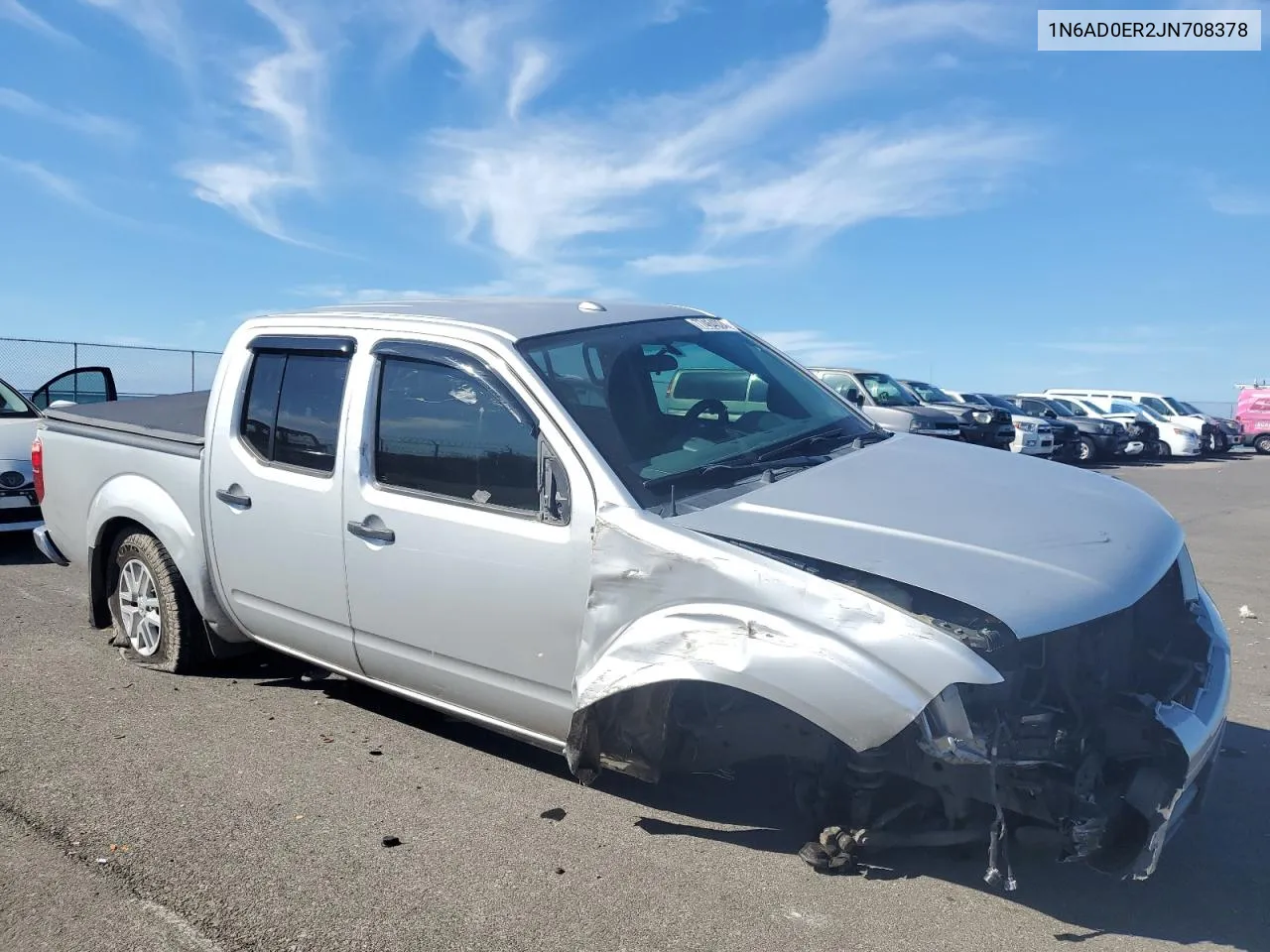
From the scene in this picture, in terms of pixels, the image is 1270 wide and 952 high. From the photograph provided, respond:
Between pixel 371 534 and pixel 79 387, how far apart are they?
23.2ft

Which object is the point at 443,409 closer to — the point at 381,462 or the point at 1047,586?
the point at 381,462

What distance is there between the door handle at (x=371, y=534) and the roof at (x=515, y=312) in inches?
33.6

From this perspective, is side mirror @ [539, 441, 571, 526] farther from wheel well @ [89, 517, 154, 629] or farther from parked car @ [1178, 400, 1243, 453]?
parked car @ [1178, 400, 1243, 453]

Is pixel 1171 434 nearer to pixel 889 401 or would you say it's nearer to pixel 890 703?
pixel 889 401

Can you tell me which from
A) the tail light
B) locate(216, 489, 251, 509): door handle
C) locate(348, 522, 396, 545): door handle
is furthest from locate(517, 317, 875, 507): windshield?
the tail light

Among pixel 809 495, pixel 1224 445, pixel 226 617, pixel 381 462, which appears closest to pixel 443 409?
pixel 381 462

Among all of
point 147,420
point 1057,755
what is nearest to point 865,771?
point 1057,755

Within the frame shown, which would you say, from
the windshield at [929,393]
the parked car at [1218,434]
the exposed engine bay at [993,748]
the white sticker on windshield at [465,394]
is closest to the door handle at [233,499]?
the white sticker on windshield at [465,394]

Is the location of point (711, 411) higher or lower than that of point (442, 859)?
higher

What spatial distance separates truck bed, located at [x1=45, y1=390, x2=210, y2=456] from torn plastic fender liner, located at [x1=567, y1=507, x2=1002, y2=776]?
8.53 ft

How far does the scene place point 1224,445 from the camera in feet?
103

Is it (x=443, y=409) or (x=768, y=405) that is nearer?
(x=443, y=409)

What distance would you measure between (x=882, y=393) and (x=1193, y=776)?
59.0 feet

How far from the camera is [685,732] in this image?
10.8 ft
